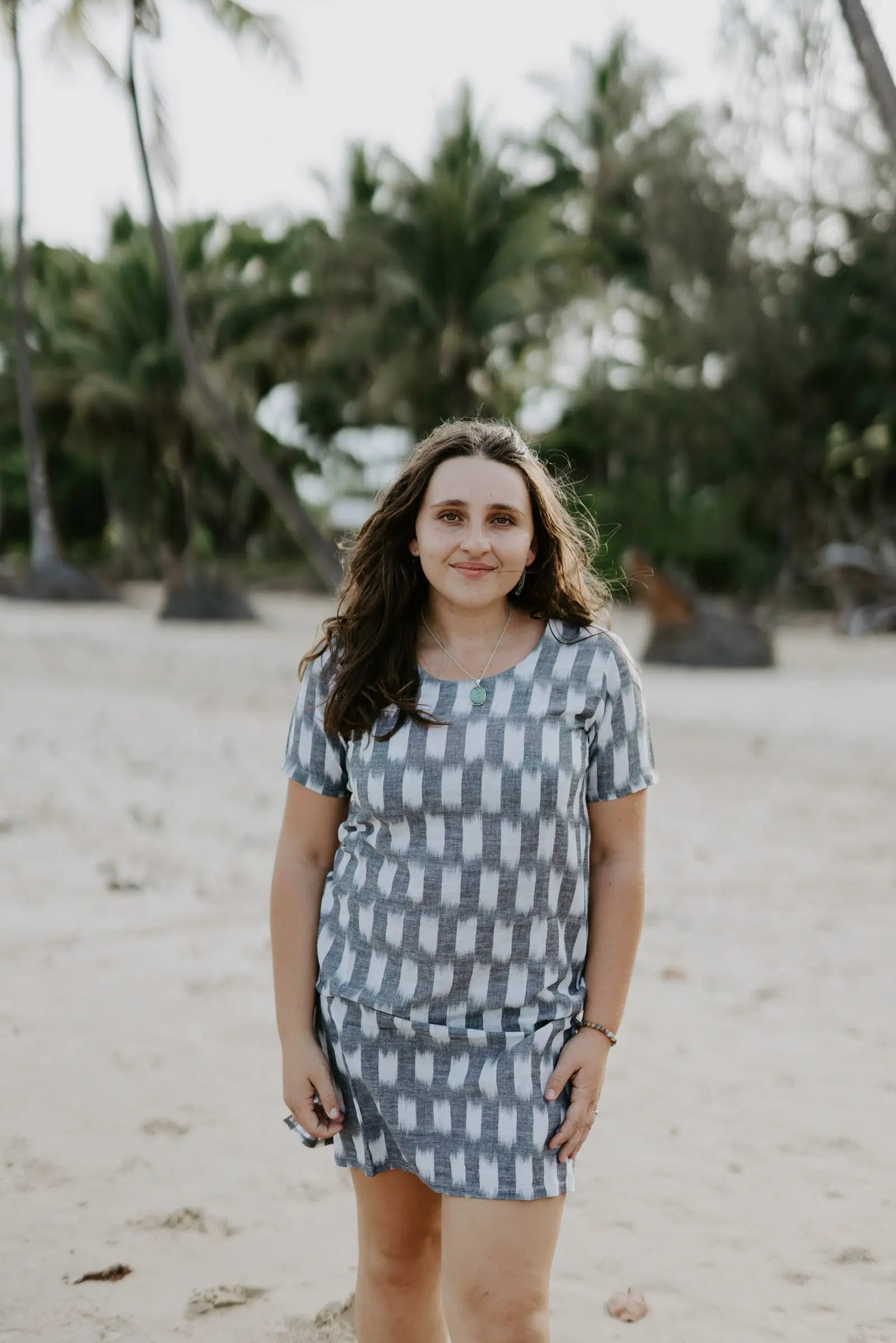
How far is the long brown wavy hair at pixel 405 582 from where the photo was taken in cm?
178

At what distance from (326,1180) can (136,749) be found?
5322mm

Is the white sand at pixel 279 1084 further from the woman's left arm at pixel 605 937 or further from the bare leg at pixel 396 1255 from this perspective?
the woman's left arm at pixel 605 937

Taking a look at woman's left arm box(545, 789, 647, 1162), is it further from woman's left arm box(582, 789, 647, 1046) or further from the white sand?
the white sand

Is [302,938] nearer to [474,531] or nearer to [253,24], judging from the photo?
[474,531]

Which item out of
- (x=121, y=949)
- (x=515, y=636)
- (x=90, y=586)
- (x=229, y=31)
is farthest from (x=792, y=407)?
(x=515, y=636)

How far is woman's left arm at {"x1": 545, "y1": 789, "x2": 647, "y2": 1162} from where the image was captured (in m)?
1.70

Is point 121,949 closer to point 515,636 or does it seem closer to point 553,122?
point 515,636

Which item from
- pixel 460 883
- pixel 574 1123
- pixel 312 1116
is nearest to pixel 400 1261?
pixel 312 1116

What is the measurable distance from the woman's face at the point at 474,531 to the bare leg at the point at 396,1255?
2.74ft

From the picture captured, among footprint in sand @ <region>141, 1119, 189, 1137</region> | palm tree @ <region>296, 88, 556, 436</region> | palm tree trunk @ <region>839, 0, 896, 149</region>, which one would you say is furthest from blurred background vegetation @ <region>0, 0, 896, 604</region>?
footprint in sand @ <region>141, 1119, 189, 1137</region>

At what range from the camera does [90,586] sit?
76.5ft

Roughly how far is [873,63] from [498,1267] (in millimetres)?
7427

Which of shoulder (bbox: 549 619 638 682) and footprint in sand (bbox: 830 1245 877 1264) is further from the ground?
shoulder (bbox: 549 619 638 682)

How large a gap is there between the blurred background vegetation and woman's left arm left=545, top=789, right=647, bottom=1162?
17.2 m
